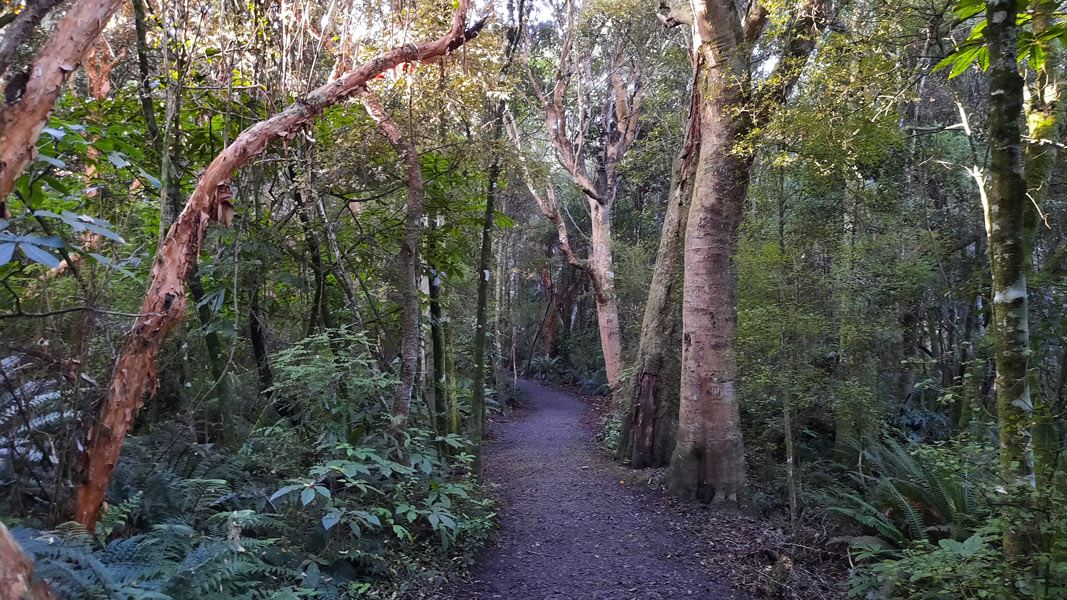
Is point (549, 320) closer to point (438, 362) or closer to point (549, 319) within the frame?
point (549, 319)

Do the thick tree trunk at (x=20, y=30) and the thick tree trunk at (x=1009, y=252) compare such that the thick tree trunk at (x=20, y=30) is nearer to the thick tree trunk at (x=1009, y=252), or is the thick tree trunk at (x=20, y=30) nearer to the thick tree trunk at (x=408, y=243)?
the thick tree trunk at (x=408, y=243)

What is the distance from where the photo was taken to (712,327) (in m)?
6.83

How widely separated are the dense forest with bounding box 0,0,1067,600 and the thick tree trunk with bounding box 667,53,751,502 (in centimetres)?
4

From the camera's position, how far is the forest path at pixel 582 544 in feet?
15.4

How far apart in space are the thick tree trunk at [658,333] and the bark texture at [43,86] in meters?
6.99

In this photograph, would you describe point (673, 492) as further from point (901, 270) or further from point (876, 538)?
point (901, 270)

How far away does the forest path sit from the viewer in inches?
185

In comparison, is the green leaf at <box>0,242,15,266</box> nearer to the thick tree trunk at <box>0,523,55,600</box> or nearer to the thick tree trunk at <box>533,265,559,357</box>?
the thick tree trunk at <box>0,523,55,600</box>

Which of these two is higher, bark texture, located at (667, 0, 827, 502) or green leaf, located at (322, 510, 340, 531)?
bark texture, located at (667, 0, 827, 502)

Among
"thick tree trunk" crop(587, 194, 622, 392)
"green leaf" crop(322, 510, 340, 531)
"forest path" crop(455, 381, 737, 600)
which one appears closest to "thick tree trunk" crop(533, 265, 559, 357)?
"thick tree trunk" crop(587, 194, 622, 392)

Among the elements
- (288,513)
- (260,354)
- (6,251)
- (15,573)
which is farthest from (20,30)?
(260,354)

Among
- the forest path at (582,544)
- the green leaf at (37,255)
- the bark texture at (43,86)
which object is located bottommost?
the forest path at (582,544)

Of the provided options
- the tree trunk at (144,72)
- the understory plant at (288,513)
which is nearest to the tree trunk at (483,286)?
the understory plant at (288,513)

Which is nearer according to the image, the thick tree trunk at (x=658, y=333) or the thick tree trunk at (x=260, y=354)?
the thick tree trunk at (x=260, y=354)
